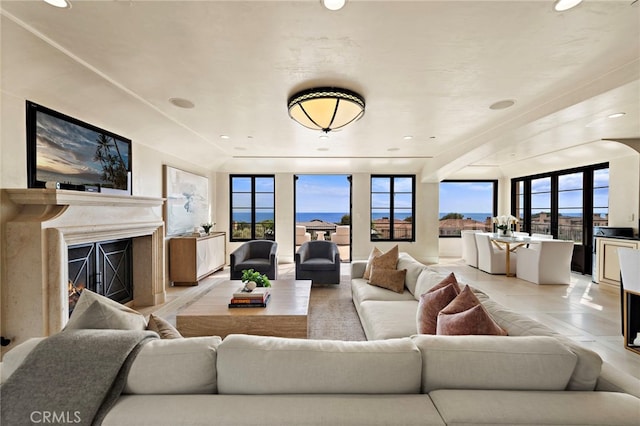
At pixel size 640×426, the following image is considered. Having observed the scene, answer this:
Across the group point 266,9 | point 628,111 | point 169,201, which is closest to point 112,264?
point 169,201

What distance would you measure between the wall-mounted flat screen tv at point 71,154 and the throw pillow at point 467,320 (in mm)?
3389

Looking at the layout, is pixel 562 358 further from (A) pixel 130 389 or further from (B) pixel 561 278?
(B) pixel 561 278

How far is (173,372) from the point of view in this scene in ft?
3.57

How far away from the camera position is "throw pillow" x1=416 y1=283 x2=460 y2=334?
6.22ft

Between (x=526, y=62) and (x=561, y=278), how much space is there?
15.5 feet

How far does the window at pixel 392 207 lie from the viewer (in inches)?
299

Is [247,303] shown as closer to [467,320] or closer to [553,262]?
[467,320]

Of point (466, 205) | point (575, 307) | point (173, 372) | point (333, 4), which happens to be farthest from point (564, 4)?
point (466, 205)

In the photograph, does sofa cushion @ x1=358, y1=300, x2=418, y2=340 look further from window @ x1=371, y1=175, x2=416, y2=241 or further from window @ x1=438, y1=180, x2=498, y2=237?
window @ x1=438, y1=180, x2=498, y2=237

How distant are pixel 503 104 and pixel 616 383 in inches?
116

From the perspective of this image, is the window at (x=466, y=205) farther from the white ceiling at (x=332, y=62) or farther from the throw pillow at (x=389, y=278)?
the throw pillow at (x=389, y=278)

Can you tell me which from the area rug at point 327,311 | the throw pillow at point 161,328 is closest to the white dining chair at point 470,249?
the area rug at point 327,311

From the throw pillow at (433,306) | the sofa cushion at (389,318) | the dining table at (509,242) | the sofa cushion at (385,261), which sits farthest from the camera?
the dining table at (509,242)

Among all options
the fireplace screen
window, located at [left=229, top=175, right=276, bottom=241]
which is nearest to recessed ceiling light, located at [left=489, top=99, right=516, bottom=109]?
the fireplace screen
